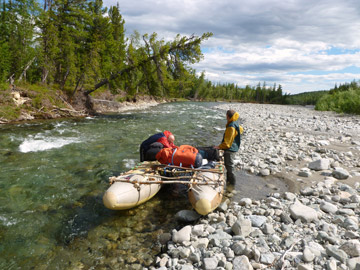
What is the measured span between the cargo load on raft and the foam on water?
252 inches

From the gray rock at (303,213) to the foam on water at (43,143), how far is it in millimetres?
10282

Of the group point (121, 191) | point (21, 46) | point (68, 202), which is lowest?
point (68, 202)

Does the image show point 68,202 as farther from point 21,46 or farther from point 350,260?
point 21,46

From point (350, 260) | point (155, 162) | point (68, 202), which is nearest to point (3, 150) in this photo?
point (68, 202)

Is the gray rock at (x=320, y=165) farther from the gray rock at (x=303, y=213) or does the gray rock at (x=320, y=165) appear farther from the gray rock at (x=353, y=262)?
the gray rock at (x=353, y=262)

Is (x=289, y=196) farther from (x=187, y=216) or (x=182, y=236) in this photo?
(x=182, y=236)

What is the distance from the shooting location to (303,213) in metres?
4.54

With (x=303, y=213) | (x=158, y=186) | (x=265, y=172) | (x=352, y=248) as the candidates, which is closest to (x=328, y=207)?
(x=303, y=213)

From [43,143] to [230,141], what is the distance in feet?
30.7

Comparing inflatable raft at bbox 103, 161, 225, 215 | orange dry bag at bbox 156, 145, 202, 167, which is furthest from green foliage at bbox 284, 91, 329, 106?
inflatable raft at bbox 103, 161, 225, 215

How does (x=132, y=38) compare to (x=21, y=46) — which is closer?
(x=21, y=46)

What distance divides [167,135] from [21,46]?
71.7 ft

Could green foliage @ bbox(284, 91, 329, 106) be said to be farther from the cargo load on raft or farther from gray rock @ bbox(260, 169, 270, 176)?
the cargo load on raft

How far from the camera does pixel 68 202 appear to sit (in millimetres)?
5664
